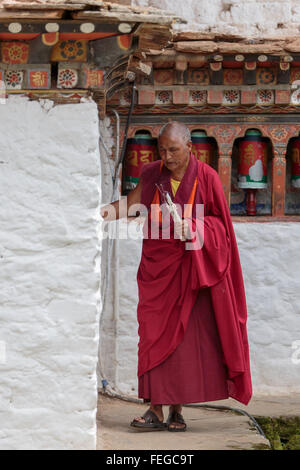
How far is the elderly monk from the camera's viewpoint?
4352mm

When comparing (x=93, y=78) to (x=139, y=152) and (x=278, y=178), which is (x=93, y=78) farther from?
(x=278, y=178)

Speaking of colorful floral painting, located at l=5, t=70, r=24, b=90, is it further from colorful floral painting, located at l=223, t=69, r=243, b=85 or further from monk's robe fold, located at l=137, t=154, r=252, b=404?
colorful floral painting, located at l=223, t=69, r=243, b=85

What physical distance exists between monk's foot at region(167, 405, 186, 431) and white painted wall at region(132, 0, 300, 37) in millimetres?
3405

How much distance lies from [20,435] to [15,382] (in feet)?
0.79

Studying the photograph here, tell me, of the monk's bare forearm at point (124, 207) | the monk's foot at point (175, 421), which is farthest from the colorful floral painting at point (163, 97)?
the monk's foot at point (175, 421)

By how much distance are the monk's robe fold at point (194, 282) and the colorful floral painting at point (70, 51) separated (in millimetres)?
1025

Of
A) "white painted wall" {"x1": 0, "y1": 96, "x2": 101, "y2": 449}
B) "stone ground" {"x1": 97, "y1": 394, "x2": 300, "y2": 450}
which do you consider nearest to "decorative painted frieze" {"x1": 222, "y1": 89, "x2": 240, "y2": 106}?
"stone ground" {"x1": 97, "y1": 394, "x2": 300, "y2": 450}

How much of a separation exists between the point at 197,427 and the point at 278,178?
7.30 feet

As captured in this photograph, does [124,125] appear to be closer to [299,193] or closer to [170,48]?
[170,48]

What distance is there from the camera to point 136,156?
5992mm

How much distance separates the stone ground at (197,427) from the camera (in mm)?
4035

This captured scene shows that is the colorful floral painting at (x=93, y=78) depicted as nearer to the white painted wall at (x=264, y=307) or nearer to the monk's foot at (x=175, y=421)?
the monk's foot at (x=175, y=421)

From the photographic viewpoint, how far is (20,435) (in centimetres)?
357

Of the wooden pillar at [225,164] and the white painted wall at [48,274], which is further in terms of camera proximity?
the wooden pillar at [225,164]
